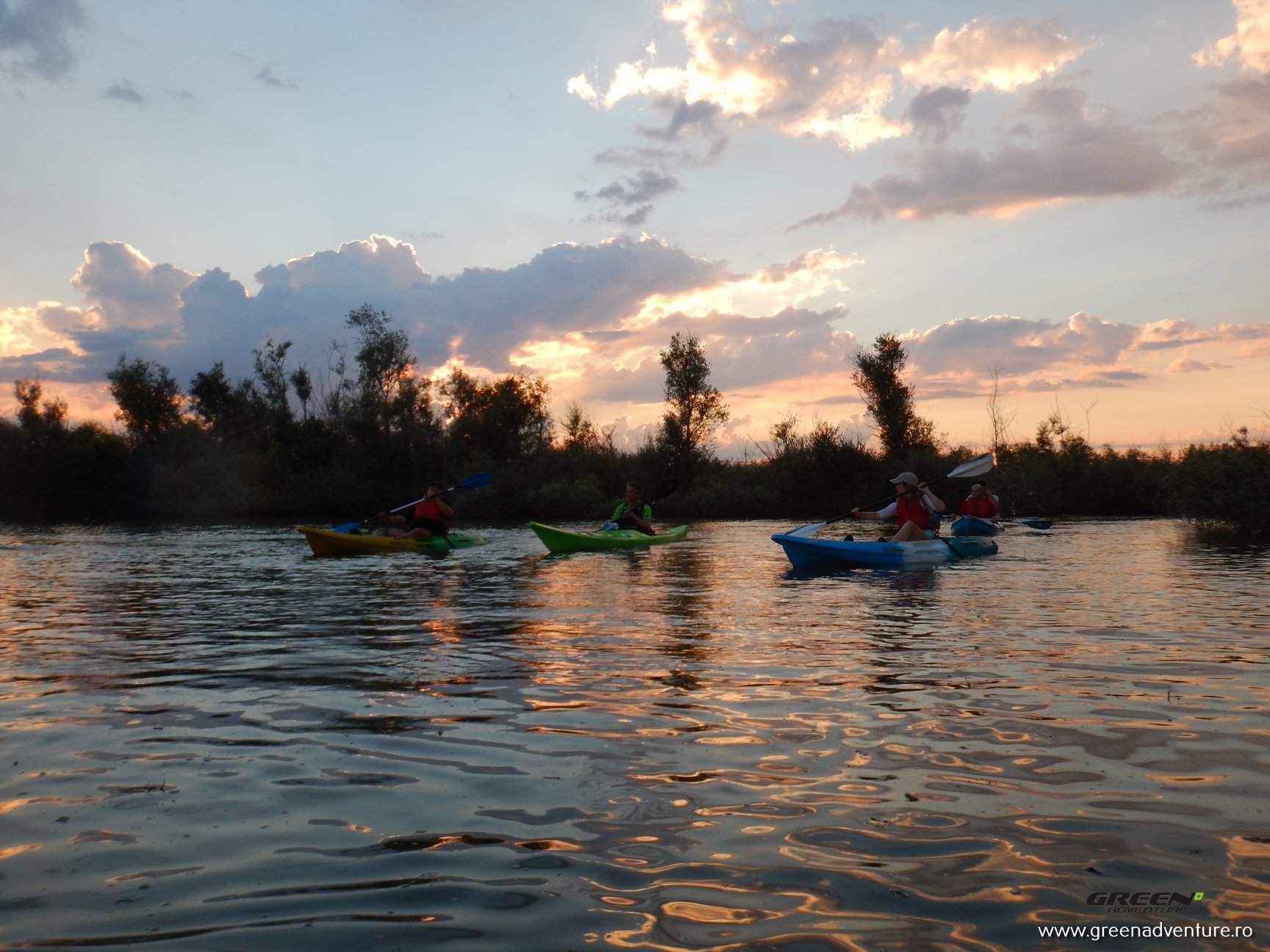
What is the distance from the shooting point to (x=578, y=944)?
8.09 feet

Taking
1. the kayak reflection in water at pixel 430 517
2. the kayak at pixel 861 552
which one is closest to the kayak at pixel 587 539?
the kayak reflection in water at pixel 430 517

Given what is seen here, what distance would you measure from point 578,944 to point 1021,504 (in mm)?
36171

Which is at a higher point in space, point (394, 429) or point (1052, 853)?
point (394, 429)

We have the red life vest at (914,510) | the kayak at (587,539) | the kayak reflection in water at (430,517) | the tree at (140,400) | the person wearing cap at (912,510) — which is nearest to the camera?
the person wearing cap at (912,510)

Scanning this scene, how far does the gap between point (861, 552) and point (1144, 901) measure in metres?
11.3

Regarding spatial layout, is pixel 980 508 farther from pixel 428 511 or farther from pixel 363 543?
pixel 363 543

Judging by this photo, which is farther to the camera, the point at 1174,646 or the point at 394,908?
the point at 1174,646

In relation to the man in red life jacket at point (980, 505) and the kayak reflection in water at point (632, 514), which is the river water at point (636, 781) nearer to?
the kayak reflection in water at point (632, 514)

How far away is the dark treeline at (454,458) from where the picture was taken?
3894 cm

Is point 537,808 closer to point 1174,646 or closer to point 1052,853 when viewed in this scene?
point 1052,853

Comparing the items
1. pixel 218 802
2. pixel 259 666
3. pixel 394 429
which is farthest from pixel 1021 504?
pixel 218 802

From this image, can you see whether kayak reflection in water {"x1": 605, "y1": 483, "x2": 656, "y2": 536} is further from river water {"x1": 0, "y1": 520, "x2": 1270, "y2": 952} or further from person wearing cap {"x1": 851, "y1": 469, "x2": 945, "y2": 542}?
river water {"x1": 0, "y1": 520, "x2": 1270, "y2": 952}

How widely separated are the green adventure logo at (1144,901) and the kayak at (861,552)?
1041 centimetres

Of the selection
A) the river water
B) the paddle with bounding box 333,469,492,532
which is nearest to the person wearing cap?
the river water
